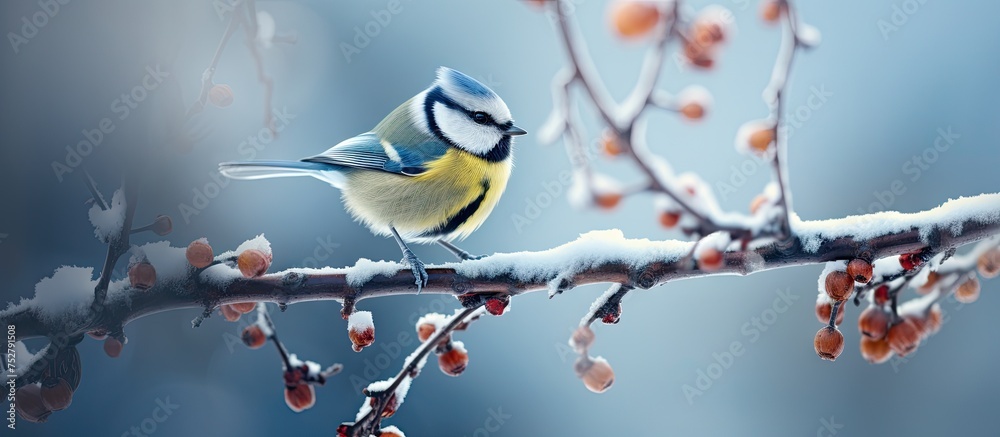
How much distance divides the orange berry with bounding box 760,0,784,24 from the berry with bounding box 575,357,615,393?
1.44 feet

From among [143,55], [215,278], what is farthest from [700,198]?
[143,55]

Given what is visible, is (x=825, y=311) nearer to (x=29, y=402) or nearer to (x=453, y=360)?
(x=453, y=360)

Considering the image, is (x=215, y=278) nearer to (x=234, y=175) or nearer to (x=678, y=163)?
(x=234, y=175)

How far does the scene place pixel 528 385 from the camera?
232 centimetres

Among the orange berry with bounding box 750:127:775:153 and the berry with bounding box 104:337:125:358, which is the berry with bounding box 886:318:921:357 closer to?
the orange berry with bounding box 750:127:775:153

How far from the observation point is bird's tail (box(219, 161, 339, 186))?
3.38 feet

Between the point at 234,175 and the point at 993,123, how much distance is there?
2504 mm

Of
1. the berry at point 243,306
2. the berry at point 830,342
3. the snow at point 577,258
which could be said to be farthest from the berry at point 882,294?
the berry at point 243,306

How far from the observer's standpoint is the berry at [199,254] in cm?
76

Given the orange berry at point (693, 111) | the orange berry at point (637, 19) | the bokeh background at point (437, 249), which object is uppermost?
the orange berry at point (637, 19)

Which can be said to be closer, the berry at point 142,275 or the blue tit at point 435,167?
the berry at point 142,275

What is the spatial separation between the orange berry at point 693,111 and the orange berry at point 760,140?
0.16 feet

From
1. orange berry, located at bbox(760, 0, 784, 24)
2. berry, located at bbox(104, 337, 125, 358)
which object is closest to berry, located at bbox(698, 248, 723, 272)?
orange berry, located at bbox(760, 0, 784, 24)

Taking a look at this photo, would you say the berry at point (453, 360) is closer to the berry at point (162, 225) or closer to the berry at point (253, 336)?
the berry at point (253, 336)
